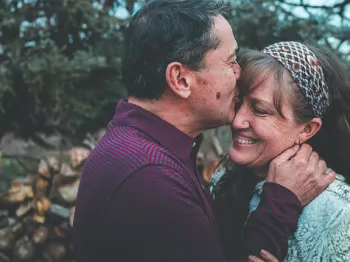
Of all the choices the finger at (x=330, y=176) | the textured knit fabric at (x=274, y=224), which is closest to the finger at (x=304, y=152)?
the finger at (x=330, y=176)

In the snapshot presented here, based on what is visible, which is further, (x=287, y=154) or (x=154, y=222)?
(x=287, y=154)

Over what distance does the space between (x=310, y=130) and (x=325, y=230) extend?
526 millimetres

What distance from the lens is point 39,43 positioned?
4.96m

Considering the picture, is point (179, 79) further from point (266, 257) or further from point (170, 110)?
point (266, 257)

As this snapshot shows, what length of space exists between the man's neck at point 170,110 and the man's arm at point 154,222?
41 cm

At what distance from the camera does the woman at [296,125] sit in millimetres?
1839

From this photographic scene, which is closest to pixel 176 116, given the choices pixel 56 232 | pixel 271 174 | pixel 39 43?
pixel 271 174

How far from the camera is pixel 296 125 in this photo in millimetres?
2020

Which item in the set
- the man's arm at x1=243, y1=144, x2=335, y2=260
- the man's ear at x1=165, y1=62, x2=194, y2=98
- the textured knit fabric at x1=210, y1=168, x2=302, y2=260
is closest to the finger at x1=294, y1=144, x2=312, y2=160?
the man's arm at x1=243, y1=144, x2=335, y2=260

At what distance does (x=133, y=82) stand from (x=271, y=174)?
78cm

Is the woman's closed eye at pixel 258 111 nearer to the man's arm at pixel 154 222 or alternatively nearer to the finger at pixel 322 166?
the finger at pixel 322 166

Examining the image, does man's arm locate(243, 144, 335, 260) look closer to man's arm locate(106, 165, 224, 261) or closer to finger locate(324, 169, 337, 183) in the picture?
finger locate(324, 169, 337, 183)

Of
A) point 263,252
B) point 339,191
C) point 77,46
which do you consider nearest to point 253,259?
point 263,252

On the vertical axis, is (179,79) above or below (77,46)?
above
